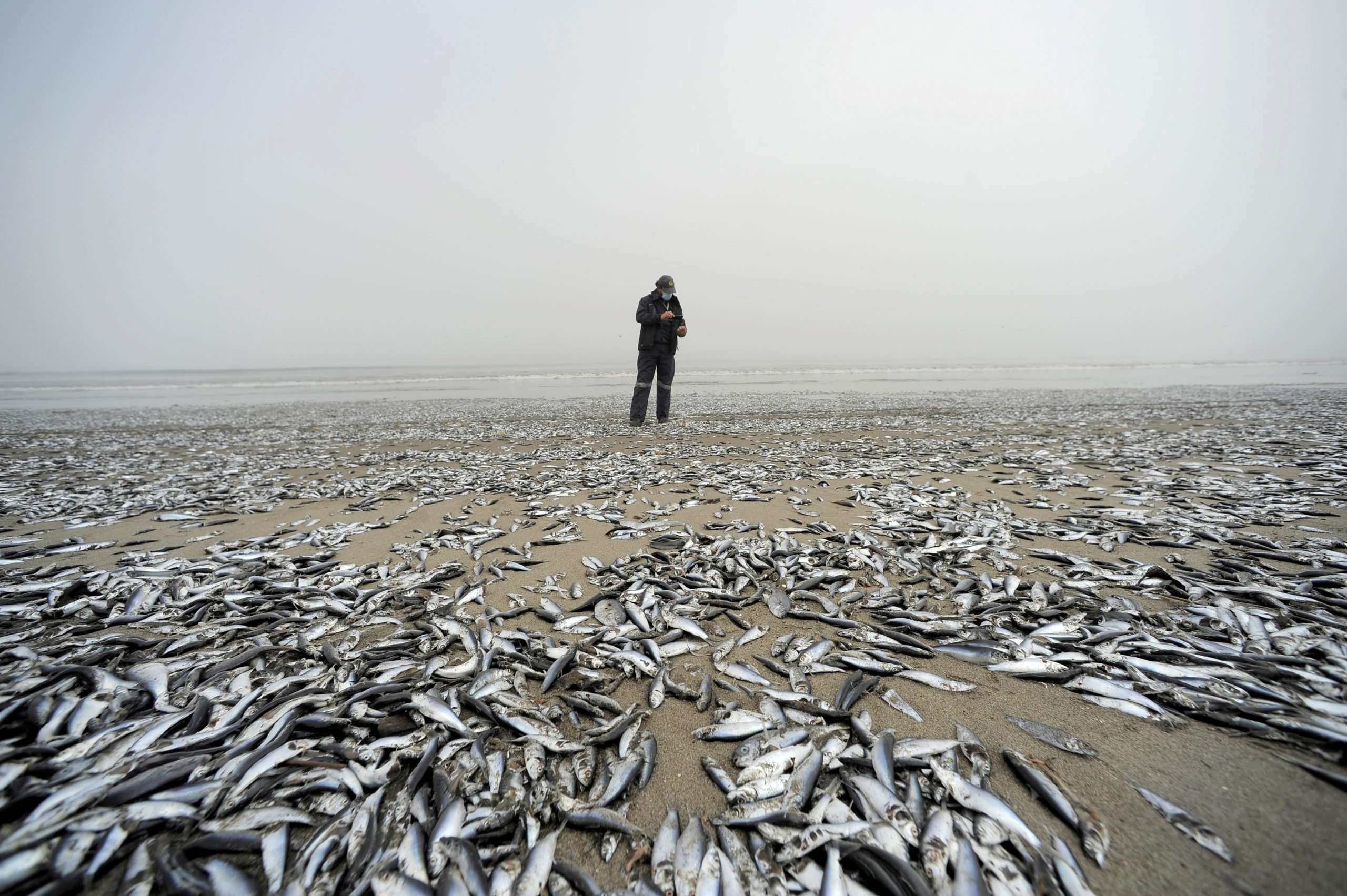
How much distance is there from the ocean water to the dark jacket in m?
9.04

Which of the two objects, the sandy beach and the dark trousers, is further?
the dark trousers

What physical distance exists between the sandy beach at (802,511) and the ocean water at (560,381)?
9504 mm

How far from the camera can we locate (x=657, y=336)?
38.3ft

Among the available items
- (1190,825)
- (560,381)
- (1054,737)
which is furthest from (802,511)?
(560,381)

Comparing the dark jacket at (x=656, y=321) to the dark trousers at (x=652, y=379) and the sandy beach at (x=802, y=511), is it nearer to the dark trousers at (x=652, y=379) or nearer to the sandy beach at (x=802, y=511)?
the dark trousers at (x=652, y=379)

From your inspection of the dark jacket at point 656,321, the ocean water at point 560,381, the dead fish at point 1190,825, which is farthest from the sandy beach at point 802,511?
the ocean water at point 560,381

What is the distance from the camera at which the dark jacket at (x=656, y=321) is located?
37.4ft

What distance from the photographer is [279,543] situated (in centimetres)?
495

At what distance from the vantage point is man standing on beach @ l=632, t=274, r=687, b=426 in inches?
448

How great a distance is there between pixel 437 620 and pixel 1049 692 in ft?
11.9

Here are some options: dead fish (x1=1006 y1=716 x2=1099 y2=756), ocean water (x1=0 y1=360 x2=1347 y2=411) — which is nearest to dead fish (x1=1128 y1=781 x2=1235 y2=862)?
dead fish (x1=1006 y1=716 x2=1099 y2=756)

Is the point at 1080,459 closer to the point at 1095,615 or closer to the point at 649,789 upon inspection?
the point at 1095,615

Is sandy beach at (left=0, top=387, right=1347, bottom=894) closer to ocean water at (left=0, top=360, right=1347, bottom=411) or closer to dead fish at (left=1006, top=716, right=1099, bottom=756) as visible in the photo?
dead fish at (left=1006, top=716, right=1099, bottom=756)

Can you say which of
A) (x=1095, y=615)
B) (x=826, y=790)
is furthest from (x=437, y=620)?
(x=1095, y=615)
